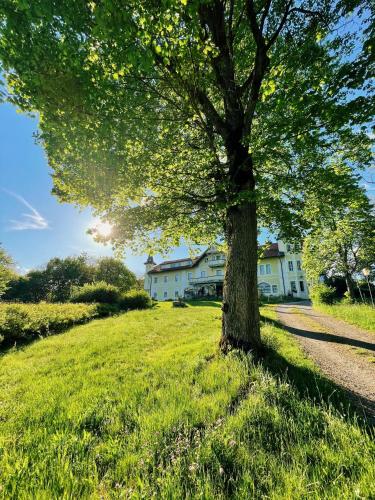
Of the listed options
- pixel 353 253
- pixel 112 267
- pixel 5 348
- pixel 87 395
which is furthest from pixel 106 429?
pixel 112 267

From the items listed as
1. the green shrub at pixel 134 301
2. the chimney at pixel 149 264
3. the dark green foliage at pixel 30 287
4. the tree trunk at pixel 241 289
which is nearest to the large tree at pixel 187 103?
the tree trunk at pixel 241 289

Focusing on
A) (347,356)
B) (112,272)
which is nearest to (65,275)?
(112,272)

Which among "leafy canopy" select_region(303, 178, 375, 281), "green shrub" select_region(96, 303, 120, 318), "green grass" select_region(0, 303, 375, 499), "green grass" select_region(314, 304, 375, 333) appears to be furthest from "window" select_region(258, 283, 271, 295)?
"green grass" select_region(0, 303, 375, 499)

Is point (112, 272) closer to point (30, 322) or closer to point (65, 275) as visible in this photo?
point (65, 275)

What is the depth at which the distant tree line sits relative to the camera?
134 feet

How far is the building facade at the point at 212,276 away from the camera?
43.2m

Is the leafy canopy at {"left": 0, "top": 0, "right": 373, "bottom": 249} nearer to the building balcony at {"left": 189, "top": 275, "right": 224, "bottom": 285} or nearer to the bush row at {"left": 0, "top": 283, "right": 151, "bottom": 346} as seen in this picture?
the bush row at {"left": 0, "top": 283, "right": 151, "bottom": 346}

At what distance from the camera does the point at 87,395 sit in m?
4.19

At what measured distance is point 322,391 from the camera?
4.21m

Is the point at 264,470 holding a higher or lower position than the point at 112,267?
lower

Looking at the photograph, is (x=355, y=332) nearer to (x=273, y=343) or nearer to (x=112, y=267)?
(x=273, y=343)

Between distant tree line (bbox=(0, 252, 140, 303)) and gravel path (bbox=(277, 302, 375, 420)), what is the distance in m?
33.9

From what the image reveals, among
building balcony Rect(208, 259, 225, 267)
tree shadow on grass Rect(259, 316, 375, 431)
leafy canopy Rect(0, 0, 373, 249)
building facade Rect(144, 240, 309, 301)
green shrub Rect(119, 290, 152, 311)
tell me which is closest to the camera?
tree shadow on grass Rect(259, 316, 375, 431)

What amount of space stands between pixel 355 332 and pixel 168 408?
34.6 feet
